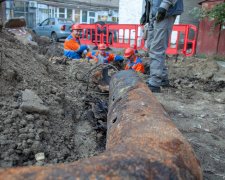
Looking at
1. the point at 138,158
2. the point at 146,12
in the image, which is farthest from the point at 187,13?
the point at 138,158

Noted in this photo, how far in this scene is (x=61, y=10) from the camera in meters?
29.5

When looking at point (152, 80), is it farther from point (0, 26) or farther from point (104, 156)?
point (104, 156)

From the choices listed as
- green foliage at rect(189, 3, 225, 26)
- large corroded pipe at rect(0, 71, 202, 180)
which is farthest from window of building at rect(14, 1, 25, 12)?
large corroded pipe at rect(0, 71, 202, 180)

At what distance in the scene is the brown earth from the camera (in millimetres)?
2182

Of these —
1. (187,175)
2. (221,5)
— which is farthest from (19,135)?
(221,5)

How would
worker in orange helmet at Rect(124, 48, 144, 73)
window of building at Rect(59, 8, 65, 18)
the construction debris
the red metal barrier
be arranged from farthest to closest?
window of building at Rect(59, 8, 65, 18) → the red metal barrier → the construction debris → worker in orange helmet at Rect(124, 48, 144, 73)

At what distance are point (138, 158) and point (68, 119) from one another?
1.95 meters

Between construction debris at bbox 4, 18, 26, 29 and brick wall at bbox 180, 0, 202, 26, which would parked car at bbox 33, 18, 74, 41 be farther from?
construction debris at bbox 4, 18, 26, 29

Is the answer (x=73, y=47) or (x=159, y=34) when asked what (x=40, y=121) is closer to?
(x=159, y=34)

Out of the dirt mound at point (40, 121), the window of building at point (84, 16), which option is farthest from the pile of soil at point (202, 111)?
the window of building at point (84, 16)

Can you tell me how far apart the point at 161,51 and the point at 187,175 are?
3.59 m

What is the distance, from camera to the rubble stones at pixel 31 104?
2520mm

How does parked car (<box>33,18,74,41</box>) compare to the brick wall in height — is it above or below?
below

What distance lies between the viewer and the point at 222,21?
10867 mm
